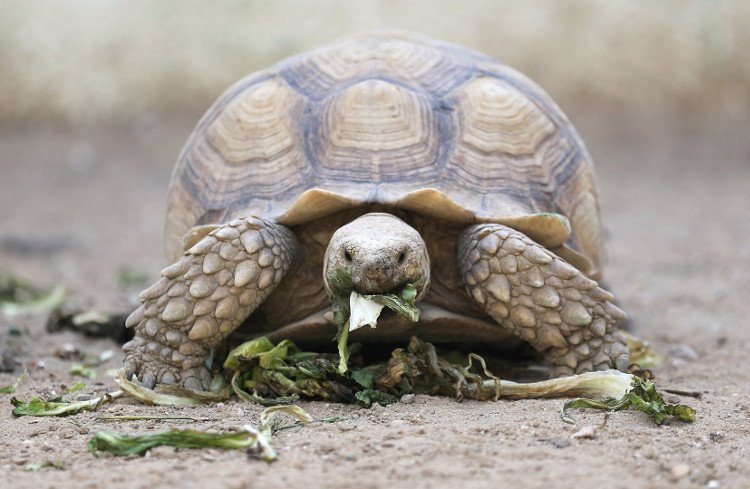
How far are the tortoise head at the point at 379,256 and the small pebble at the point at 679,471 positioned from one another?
1185mm

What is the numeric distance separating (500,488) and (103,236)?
26.3ft

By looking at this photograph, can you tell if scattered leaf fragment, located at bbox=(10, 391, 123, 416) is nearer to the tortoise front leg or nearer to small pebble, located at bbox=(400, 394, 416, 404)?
small pebble, located at bbox=(400, 394, 416, 404)

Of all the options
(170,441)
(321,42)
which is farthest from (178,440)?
(321,42)

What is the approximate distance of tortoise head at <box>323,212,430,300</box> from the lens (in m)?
3.32

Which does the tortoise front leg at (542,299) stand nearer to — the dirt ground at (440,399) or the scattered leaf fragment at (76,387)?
the dirt ground at (440,399)

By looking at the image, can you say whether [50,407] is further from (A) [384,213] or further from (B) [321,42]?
(B) [321,42]

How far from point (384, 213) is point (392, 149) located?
0.32 m

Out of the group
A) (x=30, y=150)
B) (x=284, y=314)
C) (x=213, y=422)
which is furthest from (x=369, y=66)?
(x=30, y=150)

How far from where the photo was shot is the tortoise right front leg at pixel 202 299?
3645 millimetres

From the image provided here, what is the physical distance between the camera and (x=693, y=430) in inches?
120

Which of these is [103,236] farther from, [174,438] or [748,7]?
[748,7]

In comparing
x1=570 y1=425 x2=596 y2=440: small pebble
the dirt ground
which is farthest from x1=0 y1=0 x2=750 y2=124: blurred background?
x1=570 y1=425 x2=596 y2=440: small pebble

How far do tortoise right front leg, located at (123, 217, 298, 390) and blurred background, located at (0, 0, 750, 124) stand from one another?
9328mm

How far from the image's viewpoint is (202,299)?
3.65 meters
